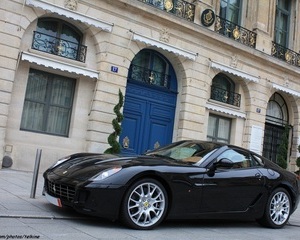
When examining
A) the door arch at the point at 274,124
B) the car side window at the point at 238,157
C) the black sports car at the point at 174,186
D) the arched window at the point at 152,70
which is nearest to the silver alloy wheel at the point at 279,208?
the black sports car at the point at 174,186

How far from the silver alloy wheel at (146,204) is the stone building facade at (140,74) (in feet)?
23.4

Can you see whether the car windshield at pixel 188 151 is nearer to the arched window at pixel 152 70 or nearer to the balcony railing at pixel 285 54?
the arched window at pixel 152 70

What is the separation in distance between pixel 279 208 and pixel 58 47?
866 centimetres

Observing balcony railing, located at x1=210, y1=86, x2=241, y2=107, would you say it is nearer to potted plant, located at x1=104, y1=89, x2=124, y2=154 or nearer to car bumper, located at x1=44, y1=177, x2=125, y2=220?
potted plant, located at x1=104, y1=89, x2=124, y2=154

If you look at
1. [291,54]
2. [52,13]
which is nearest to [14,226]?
[52,13]

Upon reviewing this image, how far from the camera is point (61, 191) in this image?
5.80 meters

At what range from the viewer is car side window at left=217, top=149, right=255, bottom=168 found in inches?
272

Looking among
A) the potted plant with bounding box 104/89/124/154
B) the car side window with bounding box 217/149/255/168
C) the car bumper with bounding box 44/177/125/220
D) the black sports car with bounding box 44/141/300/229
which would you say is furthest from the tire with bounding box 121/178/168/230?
the potted plant with bounding box 104/89/124/154

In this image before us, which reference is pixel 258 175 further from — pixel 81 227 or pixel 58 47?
pixel 58 47

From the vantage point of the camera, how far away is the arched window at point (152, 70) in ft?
49.7

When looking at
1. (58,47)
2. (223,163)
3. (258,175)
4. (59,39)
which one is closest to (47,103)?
(58,47)

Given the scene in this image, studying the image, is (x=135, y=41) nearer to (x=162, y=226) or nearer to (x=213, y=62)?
(x=213, y=62)

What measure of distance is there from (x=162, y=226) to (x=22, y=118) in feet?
25.5

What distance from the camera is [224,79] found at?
715 inches
